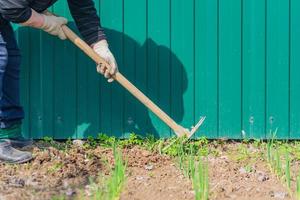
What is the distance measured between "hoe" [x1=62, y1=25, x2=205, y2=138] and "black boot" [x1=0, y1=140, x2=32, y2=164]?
749 millimetres

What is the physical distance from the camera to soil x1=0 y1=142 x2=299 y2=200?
14.5 ft

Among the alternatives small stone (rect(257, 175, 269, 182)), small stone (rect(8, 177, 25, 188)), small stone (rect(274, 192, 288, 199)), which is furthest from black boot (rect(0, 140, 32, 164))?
small stone (rect(274, 192, 288, 199))

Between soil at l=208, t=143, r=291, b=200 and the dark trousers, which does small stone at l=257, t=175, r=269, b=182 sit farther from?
the dark trousers

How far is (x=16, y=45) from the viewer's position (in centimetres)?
501

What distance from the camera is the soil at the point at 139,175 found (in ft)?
14.5

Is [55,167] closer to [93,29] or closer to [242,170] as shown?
[93,29]

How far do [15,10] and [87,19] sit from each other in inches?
23.6

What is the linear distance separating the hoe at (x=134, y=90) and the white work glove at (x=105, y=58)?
3cm

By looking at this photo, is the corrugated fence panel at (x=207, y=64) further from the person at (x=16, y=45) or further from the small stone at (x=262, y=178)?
the small stone at (x=262, y=178)

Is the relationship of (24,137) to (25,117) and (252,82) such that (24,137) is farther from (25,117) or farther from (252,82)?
(252,82)

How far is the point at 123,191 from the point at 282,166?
1117 millimetres

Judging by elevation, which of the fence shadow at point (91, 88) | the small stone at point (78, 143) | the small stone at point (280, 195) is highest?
the fence shadow at point (91, 88)

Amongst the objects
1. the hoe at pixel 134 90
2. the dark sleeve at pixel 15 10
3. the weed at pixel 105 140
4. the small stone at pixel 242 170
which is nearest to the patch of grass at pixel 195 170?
the hoe at pixel 134 90

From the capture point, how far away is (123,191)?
443 cm
